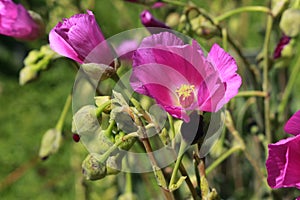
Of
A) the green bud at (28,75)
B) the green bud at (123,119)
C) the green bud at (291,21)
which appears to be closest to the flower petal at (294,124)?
the green bud at (123,119)

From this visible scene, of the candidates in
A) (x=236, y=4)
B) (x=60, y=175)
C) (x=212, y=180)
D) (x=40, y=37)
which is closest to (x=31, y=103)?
Result: (x=60, y=175)

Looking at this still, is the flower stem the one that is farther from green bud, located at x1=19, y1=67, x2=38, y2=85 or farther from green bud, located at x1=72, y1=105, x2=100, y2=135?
green bud, located at x1=19, y1=67, x2=38, y2=85

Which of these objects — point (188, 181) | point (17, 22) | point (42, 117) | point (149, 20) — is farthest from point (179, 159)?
point (42, 117)

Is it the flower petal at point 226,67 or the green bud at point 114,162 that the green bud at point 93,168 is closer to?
the green bud at point 114,162

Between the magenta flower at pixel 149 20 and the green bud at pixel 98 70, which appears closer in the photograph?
the green bud at pixel 98 70

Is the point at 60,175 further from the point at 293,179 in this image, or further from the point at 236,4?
the point at 293,179

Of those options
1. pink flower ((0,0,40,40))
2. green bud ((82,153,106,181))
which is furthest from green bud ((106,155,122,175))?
pink flower ((0,0,40,40))
